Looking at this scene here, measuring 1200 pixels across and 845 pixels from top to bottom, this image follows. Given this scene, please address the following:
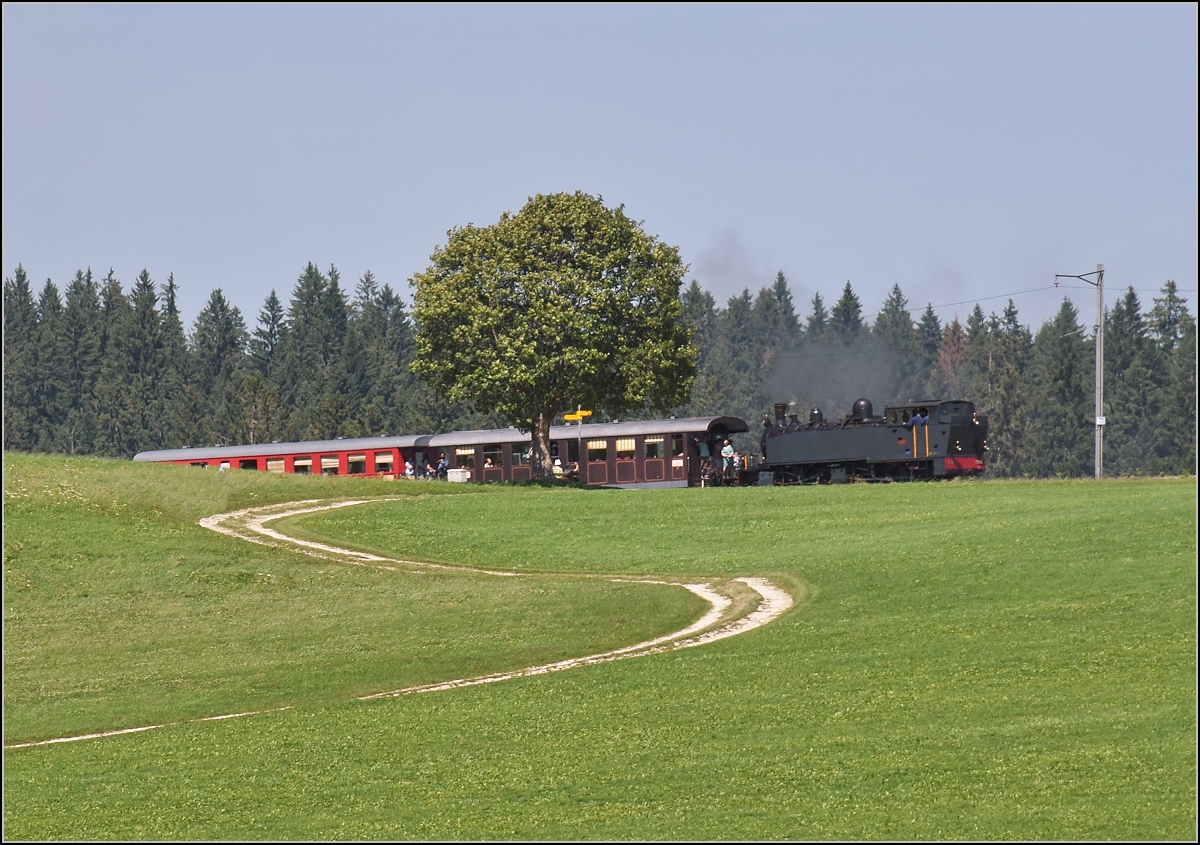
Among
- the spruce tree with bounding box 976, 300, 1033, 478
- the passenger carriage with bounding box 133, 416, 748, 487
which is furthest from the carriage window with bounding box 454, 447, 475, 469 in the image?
the spruce tree with bounding box 976, 300, 1033, 478

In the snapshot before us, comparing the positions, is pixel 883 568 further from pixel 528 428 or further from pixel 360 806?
pixel 528 428

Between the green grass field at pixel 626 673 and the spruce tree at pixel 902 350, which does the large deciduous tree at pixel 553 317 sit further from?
the spruce tree at pixel 902 350

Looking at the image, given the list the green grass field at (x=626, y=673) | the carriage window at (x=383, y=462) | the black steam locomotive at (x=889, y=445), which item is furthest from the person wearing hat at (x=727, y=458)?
the carriage window at (x=383, y=462)

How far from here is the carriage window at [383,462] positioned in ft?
231

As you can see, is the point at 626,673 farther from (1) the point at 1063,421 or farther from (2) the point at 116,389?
(2) the point at 116,389

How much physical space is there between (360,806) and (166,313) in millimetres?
172487

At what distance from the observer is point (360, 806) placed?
16.6 meters

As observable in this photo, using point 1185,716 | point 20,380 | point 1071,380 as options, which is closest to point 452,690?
point 1185,716

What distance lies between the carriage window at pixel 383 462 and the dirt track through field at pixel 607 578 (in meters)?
20.7

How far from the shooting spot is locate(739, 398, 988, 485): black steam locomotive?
54.4 meters

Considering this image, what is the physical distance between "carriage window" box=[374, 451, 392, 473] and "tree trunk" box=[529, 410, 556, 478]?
10.4 m

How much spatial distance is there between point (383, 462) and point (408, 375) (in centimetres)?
9034

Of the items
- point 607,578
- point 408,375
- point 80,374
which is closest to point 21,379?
point 80,374

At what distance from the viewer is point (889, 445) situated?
181 ft
